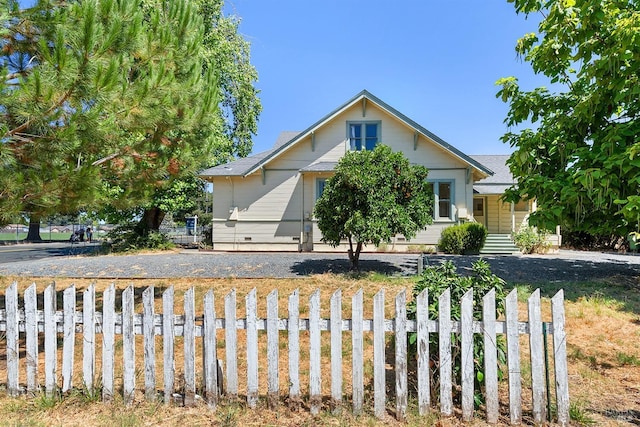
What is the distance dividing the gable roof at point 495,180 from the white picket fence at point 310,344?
15.3m

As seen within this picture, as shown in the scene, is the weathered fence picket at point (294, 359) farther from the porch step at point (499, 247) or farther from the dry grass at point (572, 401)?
the porch step at point (499, 247)

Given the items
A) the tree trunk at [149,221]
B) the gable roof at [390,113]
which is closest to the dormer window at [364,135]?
the gable roof at [390,113]

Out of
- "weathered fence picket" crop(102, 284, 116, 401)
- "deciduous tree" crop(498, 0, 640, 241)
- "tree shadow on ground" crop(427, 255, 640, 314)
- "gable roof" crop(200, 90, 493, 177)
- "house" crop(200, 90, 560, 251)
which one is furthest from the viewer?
"house" crop(200, 90, 560, 251)

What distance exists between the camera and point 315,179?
1589cm

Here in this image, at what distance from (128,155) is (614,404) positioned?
6876 mm

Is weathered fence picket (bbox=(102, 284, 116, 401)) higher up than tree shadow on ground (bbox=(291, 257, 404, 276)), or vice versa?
weathered fence picket (bbox=(102, 284, 116, 401))

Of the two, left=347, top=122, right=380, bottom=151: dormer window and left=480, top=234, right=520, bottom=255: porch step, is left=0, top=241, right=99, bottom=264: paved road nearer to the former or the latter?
left=347, top=122, right=380, bottom=151: dormer window

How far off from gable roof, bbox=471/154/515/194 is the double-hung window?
8.60 ft

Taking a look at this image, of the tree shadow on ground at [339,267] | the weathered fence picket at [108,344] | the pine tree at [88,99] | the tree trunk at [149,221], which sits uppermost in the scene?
the pine tree at [88,99]

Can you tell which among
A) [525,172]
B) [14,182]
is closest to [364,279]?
[525,172]

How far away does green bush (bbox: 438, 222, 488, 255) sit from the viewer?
572 inches

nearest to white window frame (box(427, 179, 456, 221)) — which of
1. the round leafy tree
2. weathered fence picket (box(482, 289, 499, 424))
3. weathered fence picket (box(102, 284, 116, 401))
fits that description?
the round leafy tree

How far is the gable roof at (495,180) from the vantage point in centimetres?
1798

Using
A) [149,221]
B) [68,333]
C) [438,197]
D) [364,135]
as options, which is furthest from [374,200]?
[149,221]
